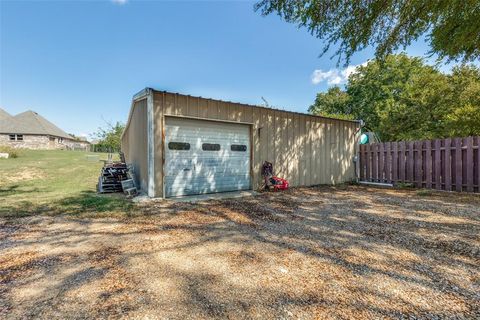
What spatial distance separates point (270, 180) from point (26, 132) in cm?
3492

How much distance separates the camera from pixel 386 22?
594 cm

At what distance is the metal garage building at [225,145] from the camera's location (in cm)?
632

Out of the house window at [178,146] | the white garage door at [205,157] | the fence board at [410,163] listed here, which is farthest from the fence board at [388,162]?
the house window at [178,146]

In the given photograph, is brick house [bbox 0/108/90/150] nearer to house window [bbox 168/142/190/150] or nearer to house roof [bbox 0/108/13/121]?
house roof [bbox 0/108/13/121]

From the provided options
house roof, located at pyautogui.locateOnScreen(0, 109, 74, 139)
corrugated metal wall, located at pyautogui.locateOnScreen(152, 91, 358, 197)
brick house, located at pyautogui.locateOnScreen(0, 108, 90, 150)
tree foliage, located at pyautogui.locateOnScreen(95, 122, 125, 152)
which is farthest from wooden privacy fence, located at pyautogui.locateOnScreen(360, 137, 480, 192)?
house roof, located at pyautogui.locateOnScreen(0, 109, 74, 139)

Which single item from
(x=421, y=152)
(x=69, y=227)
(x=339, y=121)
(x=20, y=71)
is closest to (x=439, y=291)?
(x=69, y=227)

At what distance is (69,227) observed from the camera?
3.93 m

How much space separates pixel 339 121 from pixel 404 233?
7324 millimetres

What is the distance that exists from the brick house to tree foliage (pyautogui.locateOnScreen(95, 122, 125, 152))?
6.09 meters

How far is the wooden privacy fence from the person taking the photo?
6945mm

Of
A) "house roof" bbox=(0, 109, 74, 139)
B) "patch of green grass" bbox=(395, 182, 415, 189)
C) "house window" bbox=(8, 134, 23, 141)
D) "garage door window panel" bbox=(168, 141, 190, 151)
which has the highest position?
"house roof" bbox=(0, 109, 74, 139)

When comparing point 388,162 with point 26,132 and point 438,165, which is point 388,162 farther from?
point 26,132

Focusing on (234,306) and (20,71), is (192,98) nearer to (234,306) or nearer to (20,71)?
(234,306)

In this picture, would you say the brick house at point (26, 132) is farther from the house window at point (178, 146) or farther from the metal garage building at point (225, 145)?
the house window at point (178, 146)
